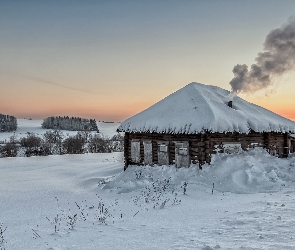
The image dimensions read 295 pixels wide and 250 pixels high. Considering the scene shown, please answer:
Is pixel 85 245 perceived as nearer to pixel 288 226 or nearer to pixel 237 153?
pixel 288 226

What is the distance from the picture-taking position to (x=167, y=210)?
25.1 feet

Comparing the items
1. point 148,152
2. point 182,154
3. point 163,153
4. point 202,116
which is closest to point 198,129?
point 202,116

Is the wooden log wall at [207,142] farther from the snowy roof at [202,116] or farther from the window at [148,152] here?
the snowy roof at [202,116]

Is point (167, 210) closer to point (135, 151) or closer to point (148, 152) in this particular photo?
point (148, 152)

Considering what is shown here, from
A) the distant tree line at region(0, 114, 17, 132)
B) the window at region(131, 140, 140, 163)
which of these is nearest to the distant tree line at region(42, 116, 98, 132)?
the distant tree line at region(0, 114, 17, 132)

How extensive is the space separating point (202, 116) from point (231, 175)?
3.23m

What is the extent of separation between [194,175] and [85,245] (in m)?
8.18

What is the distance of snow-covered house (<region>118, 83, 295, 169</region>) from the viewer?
44.1ft

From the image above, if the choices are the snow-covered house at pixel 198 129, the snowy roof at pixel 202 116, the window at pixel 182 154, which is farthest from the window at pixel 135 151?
the window at pixel 182 154

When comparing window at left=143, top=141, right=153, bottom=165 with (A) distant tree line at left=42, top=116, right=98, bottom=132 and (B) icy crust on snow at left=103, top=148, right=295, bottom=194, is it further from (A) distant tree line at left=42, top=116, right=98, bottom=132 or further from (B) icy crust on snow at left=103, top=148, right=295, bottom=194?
(A) distant tree line at left=42, top=116, right=98, bottom=132

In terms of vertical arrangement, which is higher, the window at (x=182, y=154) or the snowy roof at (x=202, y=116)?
the snowy roof at (x=202, y=116)

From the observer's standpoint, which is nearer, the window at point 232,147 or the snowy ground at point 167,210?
the snowy ground at point 167,210

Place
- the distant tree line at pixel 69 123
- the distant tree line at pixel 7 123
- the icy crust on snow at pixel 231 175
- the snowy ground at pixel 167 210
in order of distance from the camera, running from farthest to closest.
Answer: the distant tree line at pixel 69 123 < the distant tree line at pixel 7 123 < the icy crust on snow at pixel 231 175 < the snowy ground at pixel 167 210

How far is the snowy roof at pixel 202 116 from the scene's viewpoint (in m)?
13.4
